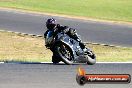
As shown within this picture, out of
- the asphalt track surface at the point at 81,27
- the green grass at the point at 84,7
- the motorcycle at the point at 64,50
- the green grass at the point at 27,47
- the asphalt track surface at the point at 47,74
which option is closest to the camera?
the asphalt track surface at the point at 47,74

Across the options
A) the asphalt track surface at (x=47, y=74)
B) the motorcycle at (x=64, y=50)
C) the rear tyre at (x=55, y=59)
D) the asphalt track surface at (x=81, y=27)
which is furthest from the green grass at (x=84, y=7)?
the asphalt track surface at (x=47, y=74)

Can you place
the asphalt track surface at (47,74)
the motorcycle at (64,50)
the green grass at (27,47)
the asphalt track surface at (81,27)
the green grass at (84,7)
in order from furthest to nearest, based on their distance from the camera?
the green grass at (84,7), the asphalt track surface at (81,27), the green grass at (27,47), the motorcycle at (64,50), the asphalt track surface at (47,74)

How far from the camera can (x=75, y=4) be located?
38844 mm

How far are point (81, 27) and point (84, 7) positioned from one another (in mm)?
8929

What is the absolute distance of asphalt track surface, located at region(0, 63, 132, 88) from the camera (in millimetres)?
10164

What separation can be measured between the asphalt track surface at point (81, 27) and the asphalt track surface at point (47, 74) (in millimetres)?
11678

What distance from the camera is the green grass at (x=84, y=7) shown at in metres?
34.5

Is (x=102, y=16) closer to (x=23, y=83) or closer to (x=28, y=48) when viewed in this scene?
(x=28, y=48)

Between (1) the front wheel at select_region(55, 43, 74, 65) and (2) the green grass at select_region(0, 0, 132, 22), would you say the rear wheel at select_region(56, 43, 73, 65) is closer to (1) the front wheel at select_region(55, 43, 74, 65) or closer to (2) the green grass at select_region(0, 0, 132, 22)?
(1) the front wheel at select_region(55, 43, 74, 65)

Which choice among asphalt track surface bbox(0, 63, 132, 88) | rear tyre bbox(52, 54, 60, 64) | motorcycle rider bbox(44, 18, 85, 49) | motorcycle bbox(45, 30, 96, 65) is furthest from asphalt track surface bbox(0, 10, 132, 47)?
asphalt track surface bbox(0, 63, 132, 88)

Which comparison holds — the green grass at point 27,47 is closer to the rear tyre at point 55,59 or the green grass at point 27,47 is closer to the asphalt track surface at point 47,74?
the rear tyre at point 55,59

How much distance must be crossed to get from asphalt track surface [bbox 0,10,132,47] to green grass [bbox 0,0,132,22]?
282cm

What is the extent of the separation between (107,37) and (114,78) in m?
18.3


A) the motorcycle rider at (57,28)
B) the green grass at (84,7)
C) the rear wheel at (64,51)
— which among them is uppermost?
the motorcycle rider at (57,28)
